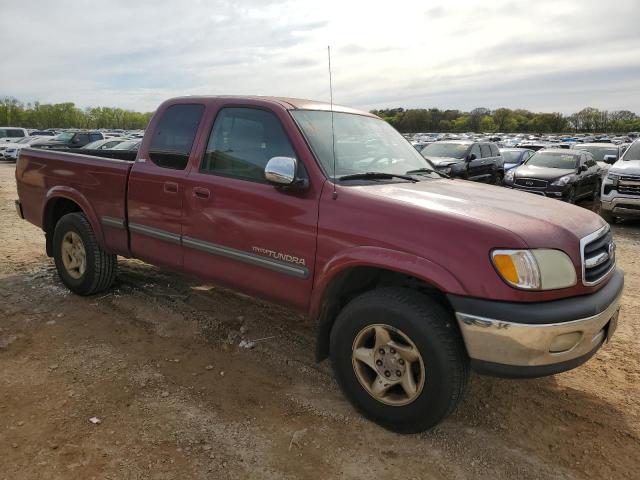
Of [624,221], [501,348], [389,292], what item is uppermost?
[389,292]

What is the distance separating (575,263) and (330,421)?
5.50ft

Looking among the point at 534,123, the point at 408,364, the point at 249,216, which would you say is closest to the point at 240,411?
the point at 408,364

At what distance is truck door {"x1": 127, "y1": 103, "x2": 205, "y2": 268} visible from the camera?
3926 mm

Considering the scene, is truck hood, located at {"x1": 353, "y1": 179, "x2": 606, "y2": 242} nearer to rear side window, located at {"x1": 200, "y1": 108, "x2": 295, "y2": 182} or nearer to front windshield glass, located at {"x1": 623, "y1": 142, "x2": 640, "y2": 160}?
rear side window, located at {"x1": 200, "y1": 108, "x2": 295, "y2": 182}

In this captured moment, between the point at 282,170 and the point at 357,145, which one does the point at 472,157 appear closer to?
the point at 357,145

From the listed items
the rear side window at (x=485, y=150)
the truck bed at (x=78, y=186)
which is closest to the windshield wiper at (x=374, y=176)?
the truck bed at (x=78, y=186)

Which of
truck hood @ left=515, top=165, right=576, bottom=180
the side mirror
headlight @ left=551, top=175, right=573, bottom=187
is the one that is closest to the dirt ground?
the side mirror

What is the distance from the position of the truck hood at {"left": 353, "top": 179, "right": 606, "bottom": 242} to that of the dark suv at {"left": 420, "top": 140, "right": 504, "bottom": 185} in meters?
9.50

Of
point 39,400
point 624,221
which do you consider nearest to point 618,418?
point 39,400

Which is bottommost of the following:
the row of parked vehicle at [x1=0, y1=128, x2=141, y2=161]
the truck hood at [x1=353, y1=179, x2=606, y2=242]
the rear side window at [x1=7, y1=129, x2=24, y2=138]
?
the truck hood at [x1=353, y1=179, x2=606, y2=242]

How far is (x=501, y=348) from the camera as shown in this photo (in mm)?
2510

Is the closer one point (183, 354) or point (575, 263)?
point (575, 263)

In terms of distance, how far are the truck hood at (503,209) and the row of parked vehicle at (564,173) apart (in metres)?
6.98

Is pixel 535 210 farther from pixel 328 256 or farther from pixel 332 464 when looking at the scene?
pixel 332 464
